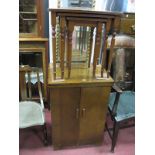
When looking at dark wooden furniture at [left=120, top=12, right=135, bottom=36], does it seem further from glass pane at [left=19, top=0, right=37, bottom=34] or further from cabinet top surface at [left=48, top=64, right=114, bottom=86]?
glass pane at [left=19, top=0, right=37, bottom=34]

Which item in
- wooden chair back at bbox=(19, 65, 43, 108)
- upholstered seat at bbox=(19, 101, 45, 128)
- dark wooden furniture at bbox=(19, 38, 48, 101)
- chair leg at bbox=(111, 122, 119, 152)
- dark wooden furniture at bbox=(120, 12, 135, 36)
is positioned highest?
dark wooden furniture at bbox=(120, 12, 135, 36)

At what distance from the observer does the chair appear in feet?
5.89

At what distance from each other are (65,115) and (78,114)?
0.37 feet

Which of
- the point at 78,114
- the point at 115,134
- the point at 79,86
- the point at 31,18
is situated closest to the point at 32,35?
the point at 31,18

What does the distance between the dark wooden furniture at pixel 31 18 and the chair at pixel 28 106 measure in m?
0.36

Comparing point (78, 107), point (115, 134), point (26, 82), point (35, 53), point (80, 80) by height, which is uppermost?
point (35, 53)

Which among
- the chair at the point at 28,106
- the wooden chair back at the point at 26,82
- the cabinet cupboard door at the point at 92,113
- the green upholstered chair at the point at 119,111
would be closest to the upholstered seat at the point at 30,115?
the chair at the point at 28,106

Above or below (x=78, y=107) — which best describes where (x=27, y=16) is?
above

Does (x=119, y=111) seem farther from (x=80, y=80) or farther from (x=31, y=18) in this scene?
(x=31, y=18)

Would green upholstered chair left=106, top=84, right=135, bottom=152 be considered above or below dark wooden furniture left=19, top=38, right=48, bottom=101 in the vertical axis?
below

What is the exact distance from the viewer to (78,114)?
69.4 inches

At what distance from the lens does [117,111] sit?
185 centimetres

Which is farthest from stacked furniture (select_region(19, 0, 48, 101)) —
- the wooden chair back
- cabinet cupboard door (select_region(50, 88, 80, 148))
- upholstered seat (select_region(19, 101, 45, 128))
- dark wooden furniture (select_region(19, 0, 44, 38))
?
cabinet cupboard door (select_region(50, 88, 80, 148))
